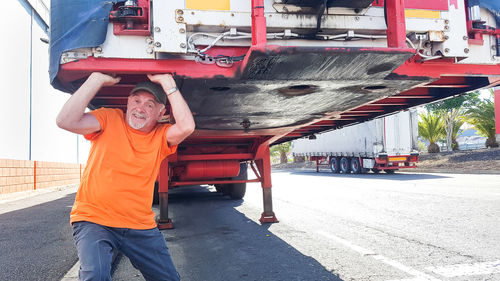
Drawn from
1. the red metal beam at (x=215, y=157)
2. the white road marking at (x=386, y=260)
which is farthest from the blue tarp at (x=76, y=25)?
the red metal beam at (x=215, y=157)

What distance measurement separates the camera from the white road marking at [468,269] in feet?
11.3

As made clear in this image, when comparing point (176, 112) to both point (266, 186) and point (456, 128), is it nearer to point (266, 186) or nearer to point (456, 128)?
point (266, 186)

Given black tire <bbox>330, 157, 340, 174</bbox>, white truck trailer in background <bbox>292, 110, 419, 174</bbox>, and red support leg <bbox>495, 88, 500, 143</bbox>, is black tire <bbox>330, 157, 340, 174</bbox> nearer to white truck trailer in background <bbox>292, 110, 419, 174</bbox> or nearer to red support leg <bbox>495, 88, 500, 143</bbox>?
white truck trailer in background <bbox>292, 110, 419, 174</bbox>

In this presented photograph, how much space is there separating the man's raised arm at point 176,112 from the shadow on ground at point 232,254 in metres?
1.67

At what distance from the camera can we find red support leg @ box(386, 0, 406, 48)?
2.63m

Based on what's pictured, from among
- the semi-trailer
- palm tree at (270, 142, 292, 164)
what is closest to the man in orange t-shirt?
the semi-trailer

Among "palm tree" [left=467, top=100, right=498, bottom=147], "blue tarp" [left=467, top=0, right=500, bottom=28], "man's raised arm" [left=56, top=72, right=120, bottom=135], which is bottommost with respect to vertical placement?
"man's raised arm" [left=56, top=72, right=120, bottom=135]

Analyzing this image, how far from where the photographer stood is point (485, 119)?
22.7 metres

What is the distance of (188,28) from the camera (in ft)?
9.00

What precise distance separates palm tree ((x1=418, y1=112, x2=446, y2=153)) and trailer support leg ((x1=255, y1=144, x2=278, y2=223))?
22.8 m

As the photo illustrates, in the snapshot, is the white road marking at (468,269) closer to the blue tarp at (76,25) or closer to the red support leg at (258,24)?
the red support leg at (258,24)

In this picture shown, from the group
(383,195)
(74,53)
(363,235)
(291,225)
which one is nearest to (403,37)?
(74,53)

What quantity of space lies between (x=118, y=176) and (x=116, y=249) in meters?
0.46

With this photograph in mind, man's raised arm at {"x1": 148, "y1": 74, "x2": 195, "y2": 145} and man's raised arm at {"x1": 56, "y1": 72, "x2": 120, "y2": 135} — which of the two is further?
man's raised arm at {"x1": 148, "y1": 74, "x2": 195, "y2": 145}
